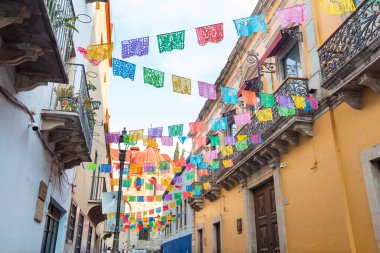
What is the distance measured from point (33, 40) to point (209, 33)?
353 cm

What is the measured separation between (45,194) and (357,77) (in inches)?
267

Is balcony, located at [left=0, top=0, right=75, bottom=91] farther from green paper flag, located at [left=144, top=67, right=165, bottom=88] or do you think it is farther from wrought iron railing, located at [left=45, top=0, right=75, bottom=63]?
green paper flag, located at [left=144, top=67, right=165, bottom=88]

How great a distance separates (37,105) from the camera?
6328mm

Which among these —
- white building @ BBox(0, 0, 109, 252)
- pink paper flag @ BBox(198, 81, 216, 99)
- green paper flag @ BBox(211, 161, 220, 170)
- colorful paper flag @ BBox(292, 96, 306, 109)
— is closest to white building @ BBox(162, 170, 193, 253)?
green paper flag @ BBox(211, 161, 220, 170)

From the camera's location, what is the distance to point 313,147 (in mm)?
8367

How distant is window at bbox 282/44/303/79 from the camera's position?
9.88 m

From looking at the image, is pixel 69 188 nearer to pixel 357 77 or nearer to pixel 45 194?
pixel 45 194

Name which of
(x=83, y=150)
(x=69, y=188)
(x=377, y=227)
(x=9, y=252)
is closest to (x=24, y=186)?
(x=9, y=252)

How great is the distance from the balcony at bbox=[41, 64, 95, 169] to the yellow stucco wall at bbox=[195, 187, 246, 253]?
253 inches

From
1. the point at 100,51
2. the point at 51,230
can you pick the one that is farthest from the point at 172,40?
the point at 51,230

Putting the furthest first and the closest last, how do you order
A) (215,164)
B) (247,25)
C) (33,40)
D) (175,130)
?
(215,164) < (175,130) < (247,25) < (33,40)

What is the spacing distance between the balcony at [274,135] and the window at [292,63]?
4.00 ft

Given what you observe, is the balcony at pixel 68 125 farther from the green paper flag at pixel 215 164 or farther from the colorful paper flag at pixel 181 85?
the green paper flag at pixel 215 164

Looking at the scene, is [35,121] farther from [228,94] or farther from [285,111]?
[285,111]
